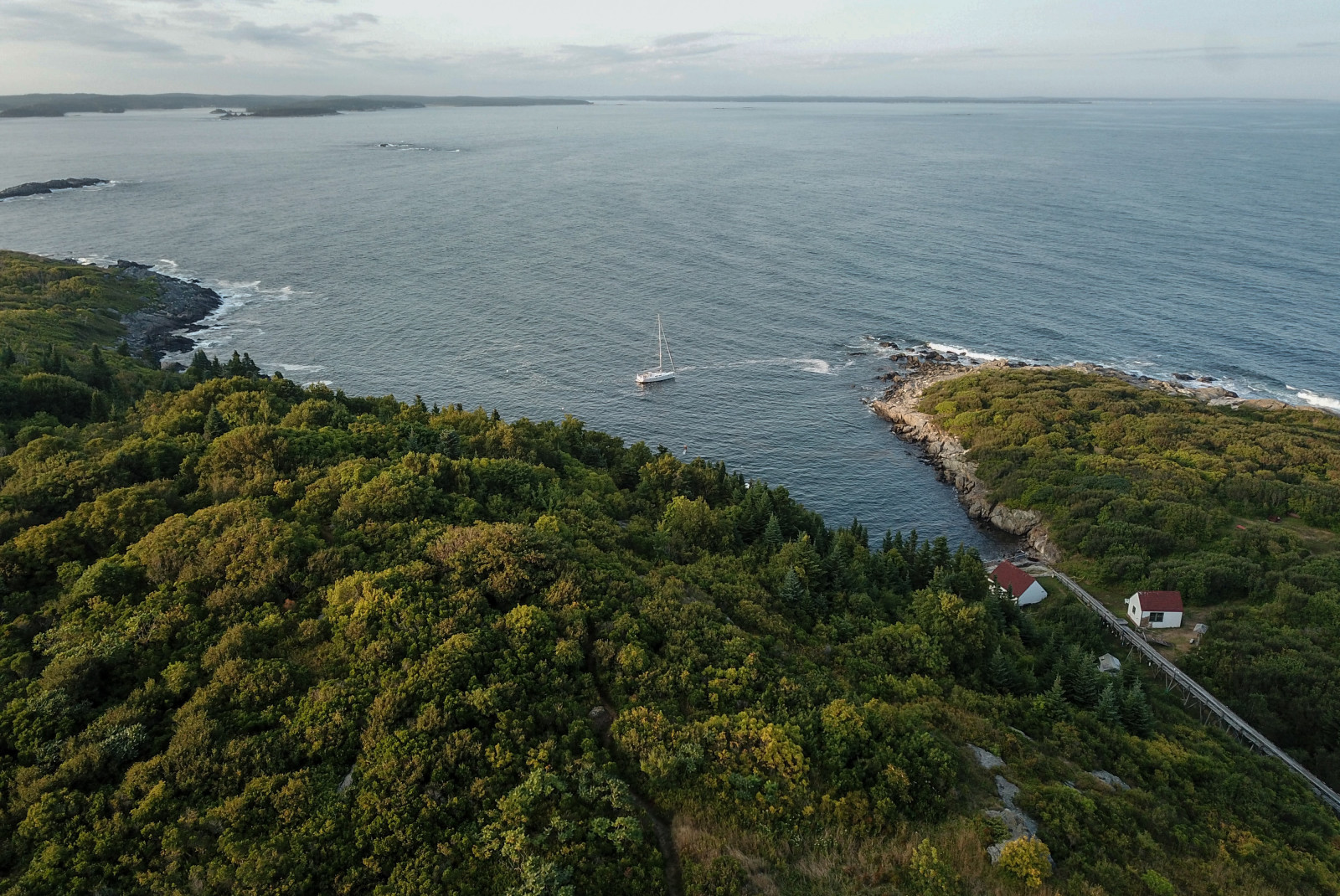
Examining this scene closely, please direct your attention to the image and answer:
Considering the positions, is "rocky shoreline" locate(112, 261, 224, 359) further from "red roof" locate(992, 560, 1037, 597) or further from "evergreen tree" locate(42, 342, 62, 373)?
"red roof" locate(992, 560, 1037, 597)

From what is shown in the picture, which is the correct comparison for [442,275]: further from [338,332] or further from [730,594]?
[730,594]

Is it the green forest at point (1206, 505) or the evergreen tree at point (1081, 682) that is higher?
the evergreen tree at point (1081, 682)

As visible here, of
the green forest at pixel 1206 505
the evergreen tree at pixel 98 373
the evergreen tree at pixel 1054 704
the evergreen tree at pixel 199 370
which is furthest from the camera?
the evergreen tree at pixel 98 373

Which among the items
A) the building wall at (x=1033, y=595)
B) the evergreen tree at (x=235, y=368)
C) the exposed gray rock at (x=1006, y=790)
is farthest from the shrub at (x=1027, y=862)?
the evergreen tree at (x=235, y=368)

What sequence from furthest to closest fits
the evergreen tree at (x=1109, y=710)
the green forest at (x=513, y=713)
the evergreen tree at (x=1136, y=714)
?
the evergreen tree at (x=1136, y=714) → the evergreen tree at (x=1109, y=710) → the green forest at (x=513, y=713)

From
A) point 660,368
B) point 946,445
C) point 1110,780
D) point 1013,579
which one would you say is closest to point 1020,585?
point 1013,579

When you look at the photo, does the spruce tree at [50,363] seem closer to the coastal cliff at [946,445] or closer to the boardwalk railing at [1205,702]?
the coastal cliff at [946,445]
